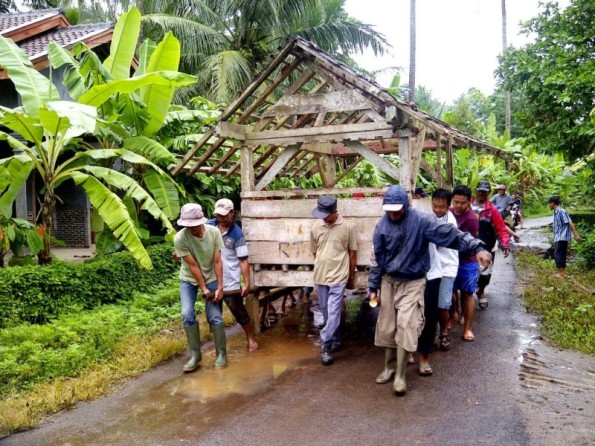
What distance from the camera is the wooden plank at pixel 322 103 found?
574 cm

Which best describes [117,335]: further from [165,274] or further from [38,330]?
[165,274]

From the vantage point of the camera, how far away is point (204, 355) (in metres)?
5.80

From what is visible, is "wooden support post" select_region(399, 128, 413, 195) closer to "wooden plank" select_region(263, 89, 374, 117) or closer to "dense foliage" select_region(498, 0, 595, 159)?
"wooden plank" select_region(263, 89, 374, 117)

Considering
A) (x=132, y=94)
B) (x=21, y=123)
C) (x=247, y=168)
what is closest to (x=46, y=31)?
(x=132, y=94)

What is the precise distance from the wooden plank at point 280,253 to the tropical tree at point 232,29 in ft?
36.1

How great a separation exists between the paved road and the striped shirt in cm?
430

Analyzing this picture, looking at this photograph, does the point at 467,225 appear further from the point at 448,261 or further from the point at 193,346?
the point at 193,346

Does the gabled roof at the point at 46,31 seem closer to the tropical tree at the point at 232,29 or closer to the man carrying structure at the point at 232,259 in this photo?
the tropical tree at the point at 232,29

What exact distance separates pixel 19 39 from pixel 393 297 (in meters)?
10.9

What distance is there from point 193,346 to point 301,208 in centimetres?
187

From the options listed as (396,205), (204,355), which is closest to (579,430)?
(396,205)

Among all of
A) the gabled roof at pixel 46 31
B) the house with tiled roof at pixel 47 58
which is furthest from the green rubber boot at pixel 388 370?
the gabled roof at pixel 46 31

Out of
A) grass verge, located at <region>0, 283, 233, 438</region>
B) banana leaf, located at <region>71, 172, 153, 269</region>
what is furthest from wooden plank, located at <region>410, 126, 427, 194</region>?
banana leaf, located at <region>71, 172, 153, 269</region>

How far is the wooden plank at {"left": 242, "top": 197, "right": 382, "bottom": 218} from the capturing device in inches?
222
